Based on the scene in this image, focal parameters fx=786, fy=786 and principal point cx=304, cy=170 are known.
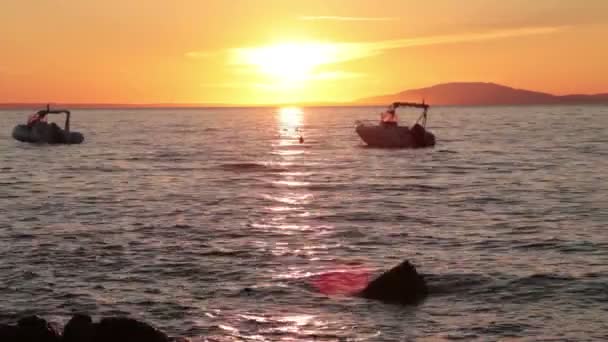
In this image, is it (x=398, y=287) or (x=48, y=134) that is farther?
(x=48, y=134)

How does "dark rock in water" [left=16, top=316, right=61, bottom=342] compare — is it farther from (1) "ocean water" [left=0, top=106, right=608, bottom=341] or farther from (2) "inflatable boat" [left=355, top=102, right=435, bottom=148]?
(2) "inflatable boat" [left=355, top=102, right=435, bottom=148]

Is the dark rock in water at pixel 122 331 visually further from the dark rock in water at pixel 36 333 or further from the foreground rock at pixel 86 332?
the dark rock in water at pixel 36 333

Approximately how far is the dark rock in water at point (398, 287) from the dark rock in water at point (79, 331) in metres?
9.28

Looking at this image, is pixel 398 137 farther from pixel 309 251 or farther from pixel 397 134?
pixel 309 251

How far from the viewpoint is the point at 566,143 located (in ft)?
342

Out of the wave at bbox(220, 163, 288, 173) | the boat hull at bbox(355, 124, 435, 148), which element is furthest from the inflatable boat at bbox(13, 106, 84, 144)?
the boat hull at bbox(355, 124, 435, 148)

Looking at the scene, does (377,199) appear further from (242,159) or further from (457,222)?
(242,159)

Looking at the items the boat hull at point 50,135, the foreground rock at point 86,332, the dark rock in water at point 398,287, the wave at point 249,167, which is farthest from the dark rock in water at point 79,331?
the boat hull at point 50,135

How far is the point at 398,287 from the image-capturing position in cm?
2264

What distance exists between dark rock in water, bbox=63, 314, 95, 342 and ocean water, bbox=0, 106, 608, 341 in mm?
3777

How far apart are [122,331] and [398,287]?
9502 mm

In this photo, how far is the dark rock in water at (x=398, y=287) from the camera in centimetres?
2252

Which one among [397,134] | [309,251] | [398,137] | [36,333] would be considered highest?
[397,134]

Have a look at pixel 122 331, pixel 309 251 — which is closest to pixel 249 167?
pixel 309 251
